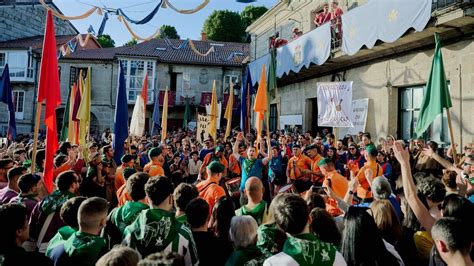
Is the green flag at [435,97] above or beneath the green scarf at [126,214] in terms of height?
above

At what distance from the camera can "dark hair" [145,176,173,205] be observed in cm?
291

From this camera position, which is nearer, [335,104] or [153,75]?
[335,104]

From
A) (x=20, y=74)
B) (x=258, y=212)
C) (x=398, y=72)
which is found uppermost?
(x=20, y=74)

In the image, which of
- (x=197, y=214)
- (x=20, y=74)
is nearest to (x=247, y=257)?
(x=197, y=214)

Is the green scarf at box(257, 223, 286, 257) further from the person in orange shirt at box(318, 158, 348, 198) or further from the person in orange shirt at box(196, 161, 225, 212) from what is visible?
the person in orange shirt at box(318, 158, 348, 198)

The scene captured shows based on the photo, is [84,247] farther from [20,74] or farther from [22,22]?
[22,22]

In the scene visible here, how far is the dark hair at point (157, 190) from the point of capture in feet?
9.55

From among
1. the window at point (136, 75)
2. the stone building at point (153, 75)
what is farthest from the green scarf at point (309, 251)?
the window at point (136, 75)

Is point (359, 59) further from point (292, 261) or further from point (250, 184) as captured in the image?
point (292, 261)

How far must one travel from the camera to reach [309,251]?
2.19m

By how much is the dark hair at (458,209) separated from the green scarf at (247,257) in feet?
4.93

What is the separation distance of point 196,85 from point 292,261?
29944 mm

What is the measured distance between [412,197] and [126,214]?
245cm

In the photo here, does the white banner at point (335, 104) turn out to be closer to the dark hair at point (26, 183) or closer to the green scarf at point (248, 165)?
the green scarf at point (248, 165)
